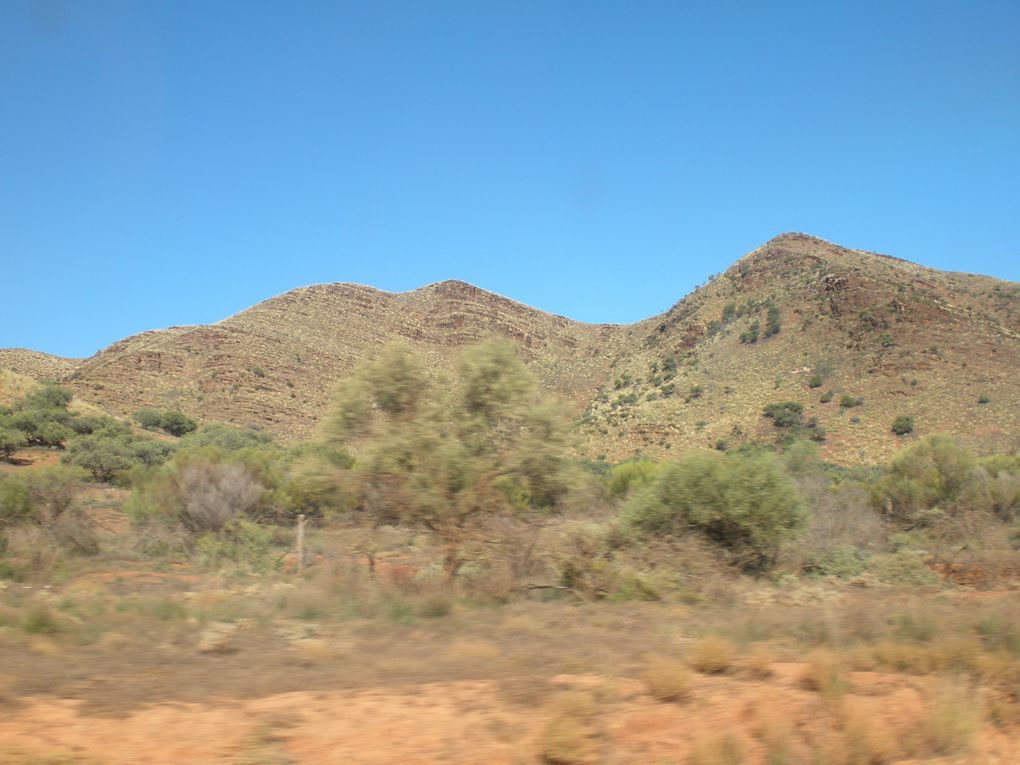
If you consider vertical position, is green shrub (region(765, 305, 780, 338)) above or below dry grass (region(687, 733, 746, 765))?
above

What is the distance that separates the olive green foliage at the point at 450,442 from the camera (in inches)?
503

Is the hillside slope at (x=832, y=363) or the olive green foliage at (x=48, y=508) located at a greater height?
the hillside slope at (x=832, y=363)

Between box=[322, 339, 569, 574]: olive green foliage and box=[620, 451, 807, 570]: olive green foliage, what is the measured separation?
3.55 meters

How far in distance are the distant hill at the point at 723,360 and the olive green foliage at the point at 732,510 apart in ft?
108

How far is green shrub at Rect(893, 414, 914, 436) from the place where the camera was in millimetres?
47281

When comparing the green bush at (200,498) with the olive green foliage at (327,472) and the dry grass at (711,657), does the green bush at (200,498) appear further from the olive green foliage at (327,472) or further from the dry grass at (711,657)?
the dry grass at (711,657)

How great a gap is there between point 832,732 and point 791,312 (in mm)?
68367

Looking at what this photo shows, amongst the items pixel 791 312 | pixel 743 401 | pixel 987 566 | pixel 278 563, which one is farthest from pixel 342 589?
pixel 791 312

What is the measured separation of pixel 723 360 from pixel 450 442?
5835cm

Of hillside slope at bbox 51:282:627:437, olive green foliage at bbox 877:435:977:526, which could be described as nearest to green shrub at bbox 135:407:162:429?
hillside slope at bbox 51:282:627:437

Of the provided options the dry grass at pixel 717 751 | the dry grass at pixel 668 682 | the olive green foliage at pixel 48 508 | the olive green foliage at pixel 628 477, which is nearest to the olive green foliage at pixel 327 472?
the dry grass at pixel 668 682

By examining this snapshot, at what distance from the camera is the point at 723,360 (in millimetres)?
67250

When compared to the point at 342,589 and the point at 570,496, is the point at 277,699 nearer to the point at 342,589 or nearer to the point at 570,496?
the point at 342,589

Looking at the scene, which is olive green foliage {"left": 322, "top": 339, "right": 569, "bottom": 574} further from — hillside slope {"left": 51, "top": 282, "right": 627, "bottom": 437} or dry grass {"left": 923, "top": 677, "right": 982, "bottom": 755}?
hillside slope {"left": 51, "top": 282, "right": 627, "bottom": 437}
